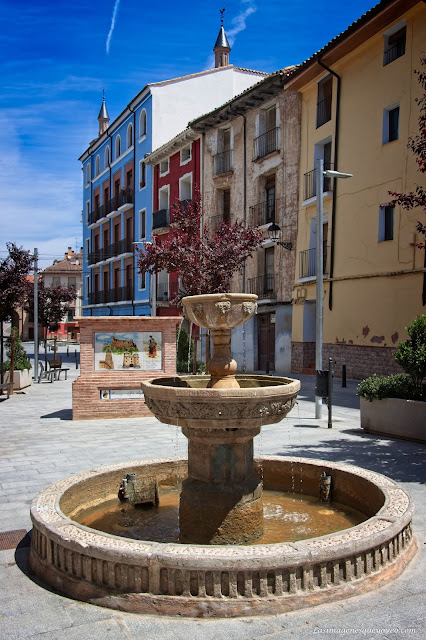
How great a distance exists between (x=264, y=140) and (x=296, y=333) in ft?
28.4

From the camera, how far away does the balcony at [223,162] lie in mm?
27147

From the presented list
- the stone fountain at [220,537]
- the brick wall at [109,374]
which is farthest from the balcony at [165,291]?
the stone fountain at [220,537]

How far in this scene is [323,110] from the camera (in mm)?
21328

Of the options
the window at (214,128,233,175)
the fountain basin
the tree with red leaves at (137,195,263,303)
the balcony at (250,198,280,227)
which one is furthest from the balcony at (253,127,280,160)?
the fountain basin

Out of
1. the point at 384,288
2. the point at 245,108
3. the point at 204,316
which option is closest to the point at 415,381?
the point at 204,316

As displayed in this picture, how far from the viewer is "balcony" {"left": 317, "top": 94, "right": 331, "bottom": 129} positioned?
2112 centimetres

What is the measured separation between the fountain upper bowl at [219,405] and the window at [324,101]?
62.0 feet

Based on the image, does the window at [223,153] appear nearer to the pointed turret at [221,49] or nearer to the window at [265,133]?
the window at [265,133]

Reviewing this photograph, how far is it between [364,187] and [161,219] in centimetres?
1540

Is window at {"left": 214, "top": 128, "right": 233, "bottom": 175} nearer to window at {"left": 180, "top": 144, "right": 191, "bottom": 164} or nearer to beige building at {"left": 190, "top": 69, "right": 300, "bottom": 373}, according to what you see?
beige building at {"left": 190, "top": 69, "right": 300, "bottom": 373}

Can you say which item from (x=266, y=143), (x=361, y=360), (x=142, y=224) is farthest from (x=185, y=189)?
(x=361, y=360)

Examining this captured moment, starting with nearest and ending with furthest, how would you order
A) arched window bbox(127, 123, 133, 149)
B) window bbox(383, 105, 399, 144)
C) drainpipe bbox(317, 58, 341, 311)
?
window bbox(383, 105, 399, 144) < drainpipe bbox(317, 58, 341, 311) < arched window bbox(127, 123, 133, 149)

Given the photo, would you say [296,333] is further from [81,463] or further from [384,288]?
[81,463]

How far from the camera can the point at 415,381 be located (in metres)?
9.19
